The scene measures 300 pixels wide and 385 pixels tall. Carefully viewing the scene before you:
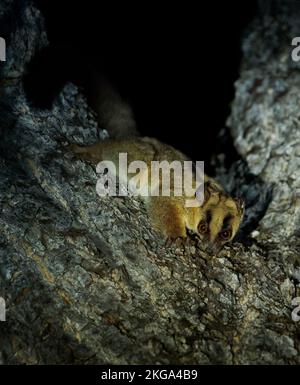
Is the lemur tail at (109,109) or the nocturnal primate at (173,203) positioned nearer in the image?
the nocturnal primate at (173,203)

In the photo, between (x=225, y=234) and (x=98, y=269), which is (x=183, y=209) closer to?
(x=225, y=234)

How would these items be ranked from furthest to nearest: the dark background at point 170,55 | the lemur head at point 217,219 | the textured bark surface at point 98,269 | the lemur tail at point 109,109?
the dark background at point 170,55 → the lemur tail at point 109,109 → the lemur head at point 217,219 → the textured bark surface at point 98,269

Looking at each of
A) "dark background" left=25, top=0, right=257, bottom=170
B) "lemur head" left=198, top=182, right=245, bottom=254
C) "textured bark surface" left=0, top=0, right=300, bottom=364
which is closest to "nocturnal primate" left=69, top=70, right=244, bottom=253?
"lemur head" left=198, top=182, right=245, bottom=254

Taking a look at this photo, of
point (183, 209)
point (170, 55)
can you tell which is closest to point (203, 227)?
point (183, 209)

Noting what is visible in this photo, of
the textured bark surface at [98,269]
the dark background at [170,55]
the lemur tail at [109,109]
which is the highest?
the dark background at [170,55]

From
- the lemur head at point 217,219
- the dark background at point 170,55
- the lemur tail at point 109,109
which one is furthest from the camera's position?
the dark background at point 170,55

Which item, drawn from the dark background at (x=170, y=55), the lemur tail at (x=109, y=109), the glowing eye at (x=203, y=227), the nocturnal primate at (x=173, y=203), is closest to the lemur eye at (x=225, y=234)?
the nocturnal primate at (x=173, y=203)

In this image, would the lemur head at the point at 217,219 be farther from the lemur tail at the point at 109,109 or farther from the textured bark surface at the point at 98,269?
the lemur tail at the point at 109,109
